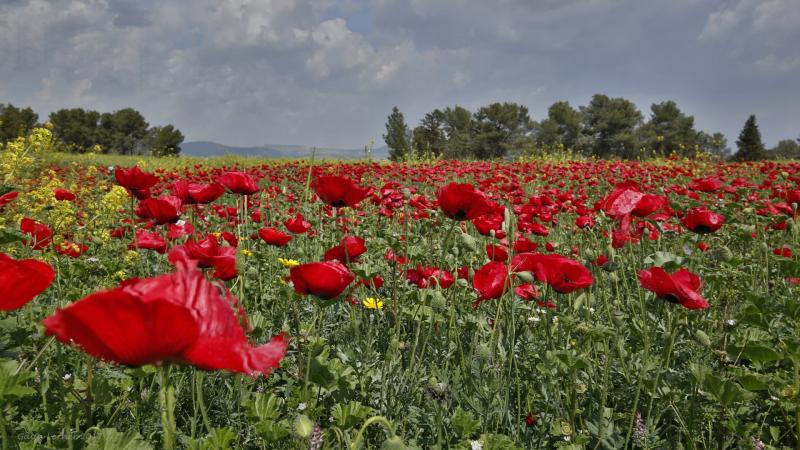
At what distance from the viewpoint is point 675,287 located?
1.55 meters

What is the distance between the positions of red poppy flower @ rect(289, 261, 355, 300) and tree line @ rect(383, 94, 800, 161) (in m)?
57.4

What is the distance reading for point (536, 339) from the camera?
7.90ft

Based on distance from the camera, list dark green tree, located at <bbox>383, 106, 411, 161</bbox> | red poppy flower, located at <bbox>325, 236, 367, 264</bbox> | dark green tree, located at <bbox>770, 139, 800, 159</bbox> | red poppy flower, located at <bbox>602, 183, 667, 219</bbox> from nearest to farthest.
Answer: red poppy flower, located at <bbox>325, 236, 367, 264</bbox> < red poppy flower, located at <bbox>602, 183, 667, 219</bbox> < dark green tree, located at <bbox>383, 106, 411, 161</bbox> < dark green tree, located at <bbox>770, 139, 800, 159</bbox>

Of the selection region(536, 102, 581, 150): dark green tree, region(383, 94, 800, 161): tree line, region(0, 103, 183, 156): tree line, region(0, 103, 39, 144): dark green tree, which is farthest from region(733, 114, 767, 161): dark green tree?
region(0, 103, 39, 144): dark green tree

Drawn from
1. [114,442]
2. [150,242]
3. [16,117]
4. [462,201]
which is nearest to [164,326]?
[114,442]

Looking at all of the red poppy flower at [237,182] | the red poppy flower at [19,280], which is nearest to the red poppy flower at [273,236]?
the red poppy flower at [237,182]

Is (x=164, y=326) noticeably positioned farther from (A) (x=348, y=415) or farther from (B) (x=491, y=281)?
(B) (x=491, y=281)

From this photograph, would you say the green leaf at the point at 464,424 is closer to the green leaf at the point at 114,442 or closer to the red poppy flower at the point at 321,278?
the red poppy flower at the point at 321,278

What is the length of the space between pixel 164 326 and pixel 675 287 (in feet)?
4.92

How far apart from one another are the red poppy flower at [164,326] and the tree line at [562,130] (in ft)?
191

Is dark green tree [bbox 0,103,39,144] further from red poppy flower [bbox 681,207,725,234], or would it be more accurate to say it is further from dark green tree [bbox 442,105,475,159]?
red poppy flower [bbox 681,207,725,234]

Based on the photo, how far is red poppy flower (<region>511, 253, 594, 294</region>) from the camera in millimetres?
1686

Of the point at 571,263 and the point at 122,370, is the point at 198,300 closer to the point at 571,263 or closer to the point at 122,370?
the point at 571,263

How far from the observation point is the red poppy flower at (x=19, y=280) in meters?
0.85
